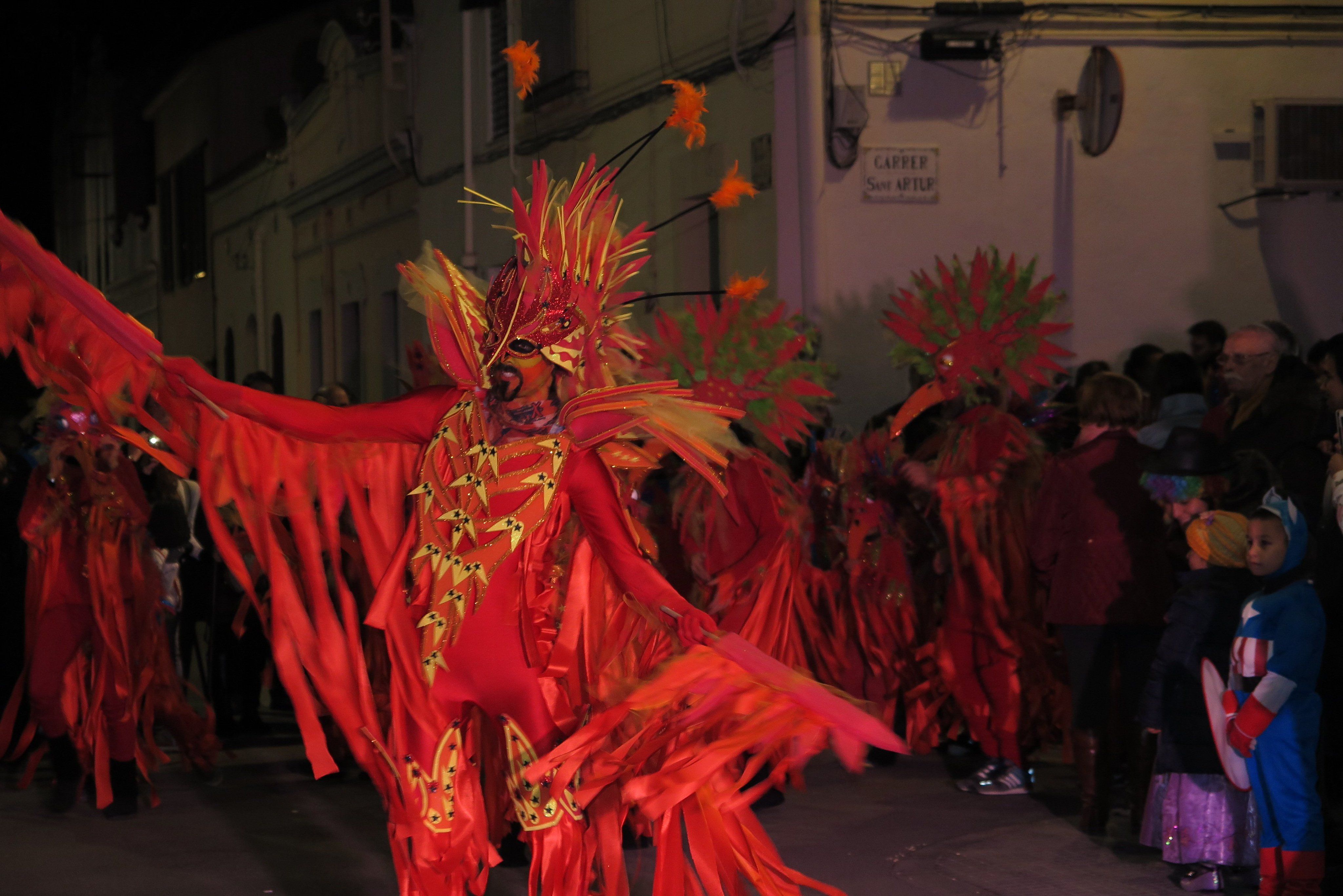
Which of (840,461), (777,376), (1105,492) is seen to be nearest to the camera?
(1105,492)

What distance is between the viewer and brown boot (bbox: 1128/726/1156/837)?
6.54 metres

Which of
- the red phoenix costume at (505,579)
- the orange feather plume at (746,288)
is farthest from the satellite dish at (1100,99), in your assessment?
the red phoenix costume at (505,579)

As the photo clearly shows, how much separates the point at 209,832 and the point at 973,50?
24.4 feet

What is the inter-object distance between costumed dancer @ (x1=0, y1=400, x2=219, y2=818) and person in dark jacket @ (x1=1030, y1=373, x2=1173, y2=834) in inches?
169

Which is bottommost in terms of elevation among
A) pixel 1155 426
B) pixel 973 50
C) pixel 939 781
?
pixel 939 781

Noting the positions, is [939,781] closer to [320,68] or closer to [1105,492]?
[1105,492]

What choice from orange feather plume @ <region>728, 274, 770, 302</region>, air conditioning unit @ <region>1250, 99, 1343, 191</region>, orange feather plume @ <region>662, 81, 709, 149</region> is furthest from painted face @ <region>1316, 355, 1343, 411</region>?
air conditioning unit @ <region>1250, 99, 1343, 191</region>

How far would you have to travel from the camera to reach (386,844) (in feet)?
21.5

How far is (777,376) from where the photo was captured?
23.1 ft

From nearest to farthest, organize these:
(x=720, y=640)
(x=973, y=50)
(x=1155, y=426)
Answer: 1. (x=720, y=640)
2. (x=1155, y=426)
3. (x=973, y=50)

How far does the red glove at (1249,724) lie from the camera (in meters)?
5.20

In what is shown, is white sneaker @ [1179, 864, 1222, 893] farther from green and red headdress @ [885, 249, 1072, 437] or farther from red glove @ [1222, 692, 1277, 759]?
green and red headdress @ [885, 249, 1072, 437]

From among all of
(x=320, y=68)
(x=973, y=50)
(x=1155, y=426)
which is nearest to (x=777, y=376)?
(x=1155, y=426)

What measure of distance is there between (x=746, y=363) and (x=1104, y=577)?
1.81 m
